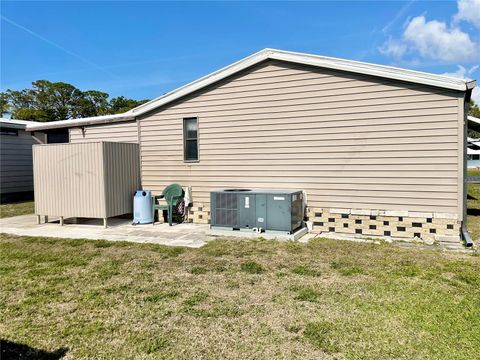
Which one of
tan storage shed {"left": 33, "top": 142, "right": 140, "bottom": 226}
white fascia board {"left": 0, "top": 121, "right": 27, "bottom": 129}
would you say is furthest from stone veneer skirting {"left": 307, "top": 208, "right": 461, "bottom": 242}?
white fascia board {"left": 0, "top": 121, "right": 27, "bottom": 129}

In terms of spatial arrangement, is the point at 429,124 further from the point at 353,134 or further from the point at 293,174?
the point at 293,174

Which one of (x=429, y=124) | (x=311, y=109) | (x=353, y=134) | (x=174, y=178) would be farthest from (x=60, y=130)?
(x=429, y=124)

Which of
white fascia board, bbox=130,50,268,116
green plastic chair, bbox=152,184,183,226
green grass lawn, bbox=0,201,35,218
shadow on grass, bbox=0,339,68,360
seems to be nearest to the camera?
shadow on grass, bbox=0,339,68,360

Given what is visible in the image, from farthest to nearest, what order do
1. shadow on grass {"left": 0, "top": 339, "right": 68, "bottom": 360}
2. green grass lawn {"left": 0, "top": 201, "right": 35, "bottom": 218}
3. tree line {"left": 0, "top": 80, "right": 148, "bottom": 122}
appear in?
tree line {"left": 0, "top": 80, "right": 148, "bottom": 122} → green grass lawn {"left": 0, "top": 201, "right": 35, "bottom": 218} → shadow on grass {"left": 0, "top": 339, "right": 68, "bottom": 360}

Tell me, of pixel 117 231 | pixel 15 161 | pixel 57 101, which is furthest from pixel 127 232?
pixel 57 101

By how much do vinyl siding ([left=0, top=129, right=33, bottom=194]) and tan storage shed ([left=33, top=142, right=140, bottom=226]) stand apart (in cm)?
623

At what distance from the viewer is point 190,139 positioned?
823cm

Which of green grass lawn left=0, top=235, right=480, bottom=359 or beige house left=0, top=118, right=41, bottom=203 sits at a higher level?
beige house left=0, top=118, right=41, bottom=203

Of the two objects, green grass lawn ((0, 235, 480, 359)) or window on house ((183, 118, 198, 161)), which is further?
window on house ((183, 118, 198, 161))

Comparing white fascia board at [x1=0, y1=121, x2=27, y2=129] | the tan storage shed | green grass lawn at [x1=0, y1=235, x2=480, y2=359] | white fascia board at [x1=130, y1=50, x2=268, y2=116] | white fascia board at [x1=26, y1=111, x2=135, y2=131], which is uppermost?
white fascia board at [x1=130, y1=50, x2=268, y2=116]

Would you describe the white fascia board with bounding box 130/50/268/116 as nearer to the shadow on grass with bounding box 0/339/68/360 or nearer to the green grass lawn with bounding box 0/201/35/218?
the green grass lawn with bounding box 0/201/35/218

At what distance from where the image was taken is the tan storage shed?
7668 millimetres

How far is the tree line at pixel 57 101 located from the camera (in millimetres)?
41062

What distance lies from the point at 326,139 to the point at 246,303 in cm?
443
